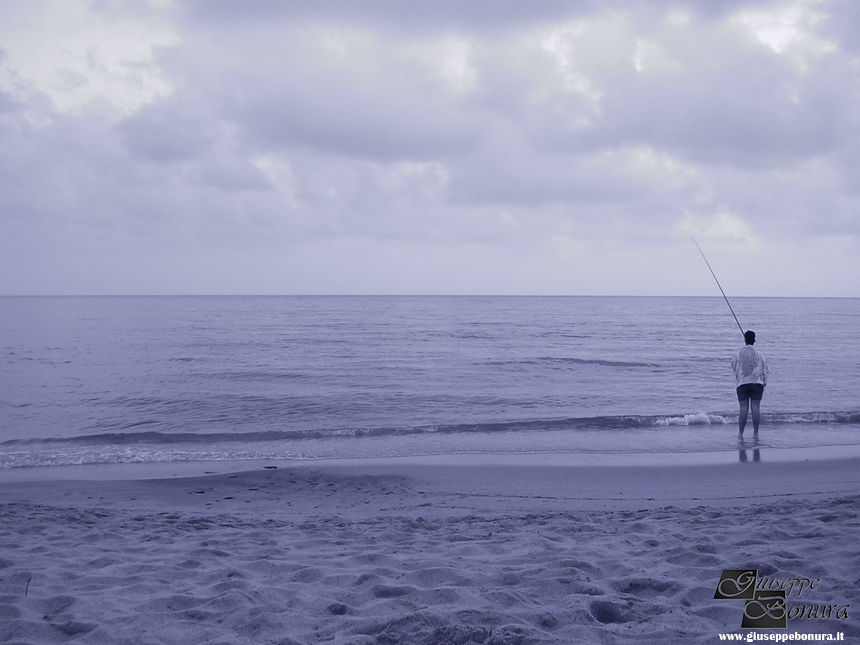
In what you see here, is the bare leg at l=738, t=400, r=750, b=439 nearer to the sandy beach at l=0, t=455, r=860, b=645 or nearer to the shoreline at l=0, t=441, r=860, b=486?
the shoreline at l=0, t=441, r=860, b=486

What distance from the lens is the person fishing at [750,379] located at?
10.5 meters

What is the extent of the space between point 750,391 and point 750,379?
24cm

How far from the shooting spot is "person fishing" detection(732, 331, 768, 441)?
10546 millimetres

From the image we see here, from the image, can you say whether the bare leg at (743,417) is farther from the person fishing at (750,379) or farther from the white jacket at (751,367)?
the white jacket at (751,367)

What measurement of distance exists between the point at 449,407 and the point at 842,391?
12378 mm

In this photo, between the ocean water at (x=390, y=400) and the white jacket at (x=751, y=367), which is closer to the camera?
the white jacket at (x=751, y=367)

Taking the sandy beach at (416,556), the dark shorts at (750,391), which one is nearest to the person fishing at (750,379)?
the dark shorts at (750,391)

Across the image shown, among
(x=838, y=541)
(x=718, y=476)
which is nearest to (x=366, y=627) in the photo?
(x=838, y=541)

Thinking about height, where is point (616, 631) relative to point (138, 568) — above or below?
above

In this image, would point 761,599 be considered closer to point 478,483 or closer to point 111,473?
point 478,483

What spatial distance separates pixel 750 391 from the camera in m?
10.6

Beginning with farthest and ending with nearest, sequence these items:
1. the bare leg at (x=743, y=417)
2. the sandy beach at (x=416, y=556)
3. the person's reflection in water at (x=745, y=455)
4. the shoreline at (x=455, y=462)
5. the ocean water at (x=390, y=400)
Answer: the ocean water at (x=390, y=400)
the bare leg at (x=743, y=417)
the person's reflection in water at (x=745, y=455)
the shoreline at (x=455, y=462)
the sandy beach at (x=416, y=556)

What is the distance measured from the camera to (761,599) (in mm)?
3539

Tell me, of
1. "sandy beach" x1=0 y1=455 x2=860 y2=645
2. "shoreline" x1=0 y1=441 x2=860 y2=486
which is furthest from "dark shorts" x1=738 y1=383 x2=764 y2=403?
"sandy beach" x1=0 y1=455 x2=860 y2=645
